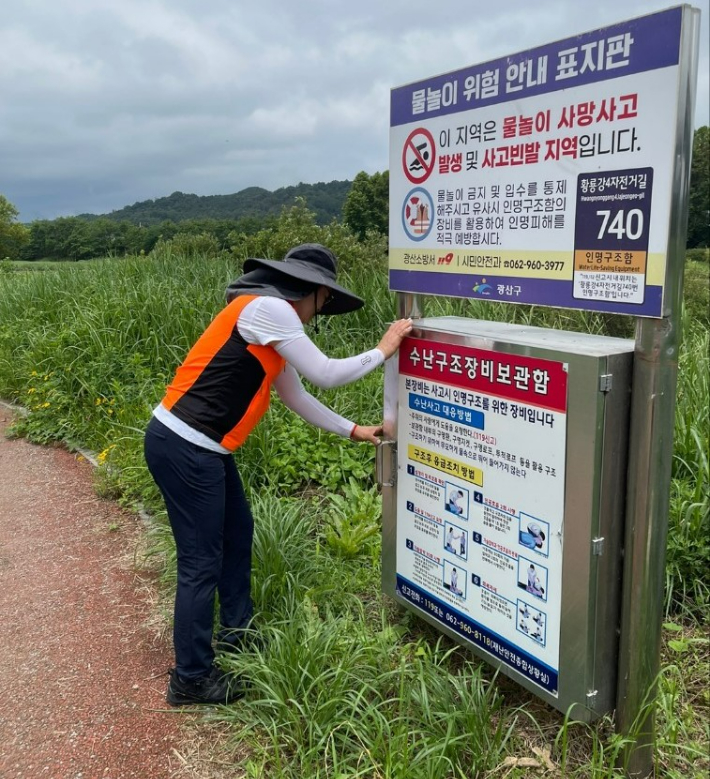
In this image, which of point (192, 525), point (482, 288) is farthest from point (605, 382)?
point (192, 525)

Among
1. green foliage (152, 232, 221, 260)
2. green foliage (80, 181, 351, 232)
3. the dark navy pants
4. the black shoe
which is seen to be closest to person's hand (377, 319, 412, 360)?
the dark navy pants

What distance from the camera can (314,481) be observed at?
15.9 ft

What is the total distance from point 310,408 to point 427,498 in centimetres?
63

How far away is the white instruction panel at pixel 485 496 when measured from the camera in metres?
2.42

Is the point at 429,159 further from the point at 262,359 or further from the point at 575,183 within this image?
the point at 262,359

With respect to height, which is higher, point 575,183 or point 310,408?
point 575,183

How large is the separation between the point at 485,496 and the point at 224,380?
1.07 metres

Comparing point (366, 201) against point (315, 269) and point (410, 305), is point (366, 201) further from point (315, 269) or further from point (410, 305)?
point (315, 269)

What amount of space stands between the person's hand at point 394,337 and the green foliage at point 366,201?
12514 millimetres

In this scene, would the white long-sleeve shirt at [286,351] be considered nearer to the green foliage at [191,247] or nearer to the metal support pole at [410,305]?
the metal support pole at [410,305]

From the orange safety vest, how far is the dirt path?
1.20m

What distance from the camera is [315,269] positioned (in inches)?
113

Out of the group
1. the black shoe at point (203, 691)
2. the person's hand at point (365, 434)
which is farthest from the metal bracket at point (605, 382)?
the black shoe at point (203, 691)

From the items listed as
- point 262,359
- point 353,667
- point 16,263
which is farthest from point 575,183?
point 16,263
